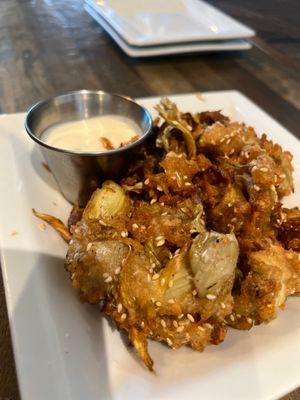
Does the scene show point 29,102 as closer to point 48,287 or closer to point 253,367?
point 48,287

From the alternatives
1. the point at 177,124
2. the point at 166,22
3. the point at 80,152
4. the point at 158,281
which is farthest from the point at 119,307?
the point at 166,22

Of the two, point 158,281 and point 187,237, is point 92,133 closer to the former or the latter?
point 187,237

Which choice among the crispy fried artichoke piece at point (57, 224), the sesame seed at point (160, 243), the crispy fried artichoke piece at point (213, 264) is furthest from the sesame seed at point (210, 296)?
the crispy fried artichoke piece at point (57, 224)

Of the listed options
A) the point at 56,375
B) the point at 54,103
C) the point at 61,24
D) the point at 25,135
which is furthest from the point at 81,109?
the point at 61,24

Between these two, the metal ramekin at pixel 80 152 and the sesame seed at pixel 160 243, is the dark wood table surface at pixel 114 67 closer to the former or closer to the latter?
the metal ramekin at pixel 80 152

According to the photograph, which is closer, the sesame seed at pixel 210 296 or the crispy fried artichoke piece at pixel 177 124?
the sesame seed at pixel 210 296

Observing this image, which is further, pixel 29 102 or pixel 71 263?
pixel 29 102

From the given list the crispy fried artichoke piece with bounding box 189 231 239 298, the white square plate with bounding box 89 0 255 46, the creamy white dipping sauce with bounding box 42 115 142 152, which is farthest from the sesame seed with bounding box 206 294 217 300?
the white square plate with bounding box 89 0 255 46
